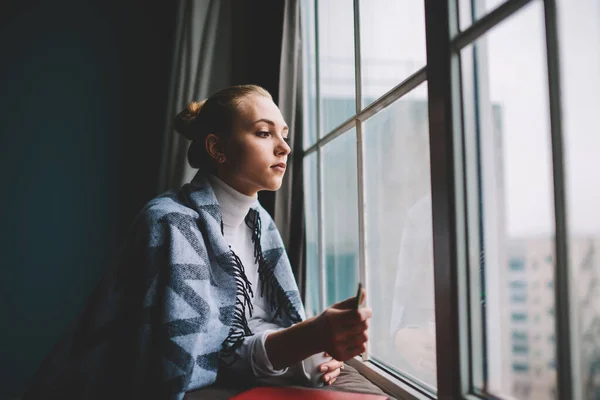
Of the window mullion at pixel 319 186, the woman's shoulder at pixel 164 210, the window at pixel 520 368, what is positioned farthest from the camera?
the window mullion at pixel 319 186

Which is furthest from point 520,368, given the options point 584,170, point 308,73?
point 308,73

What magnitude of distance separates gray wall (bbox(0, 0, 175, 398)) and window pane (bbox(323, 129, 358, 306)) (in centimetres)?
111

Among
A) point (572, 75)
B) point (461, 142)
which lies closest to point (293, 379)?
point (461, 142)

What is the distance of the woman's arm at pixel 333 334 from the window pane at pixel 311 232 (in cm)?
76

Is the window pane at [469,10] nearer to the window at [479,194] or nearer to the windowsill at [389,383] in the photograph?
the window at [479,194]

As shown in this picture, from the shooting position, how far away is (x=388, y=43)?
1.08 m

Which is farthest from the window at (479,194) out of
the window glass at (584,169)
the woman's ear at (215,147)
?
the woman's ear at (215,147)

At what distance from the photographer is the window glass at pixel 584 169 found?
0.50 meters

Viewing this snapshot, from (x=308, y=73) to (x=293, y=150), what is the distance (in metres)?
0.33

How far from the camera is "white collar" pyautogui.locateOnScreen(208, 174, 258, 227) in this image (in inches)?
43.1

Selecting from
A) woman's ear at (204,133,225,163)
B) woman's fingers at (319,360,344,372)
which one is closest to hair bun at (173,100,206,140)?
woman's ear at (204,133,225,163)

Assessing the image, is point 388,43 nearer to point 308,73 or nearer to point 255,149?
point 255,149

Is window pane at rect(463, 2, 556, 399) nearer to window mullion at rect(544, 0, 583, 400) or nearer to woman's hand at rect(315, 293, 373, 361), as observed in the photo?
window mullion at rect(544, 0, 583, 400)

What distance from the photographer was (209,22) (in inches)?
78.0
